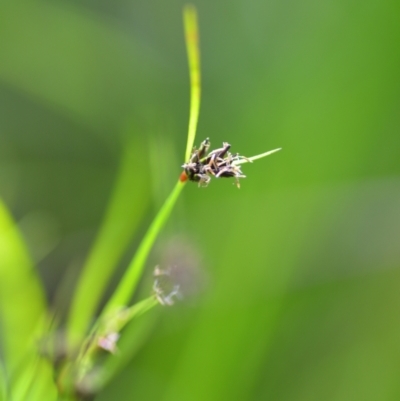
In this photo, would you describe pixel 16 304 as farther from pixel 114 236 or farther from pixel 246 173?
A: pixel 246 173

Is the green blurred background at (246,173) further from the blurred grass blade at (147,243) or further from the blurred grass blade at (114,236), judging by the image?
the blurred grass blade at (147,243)

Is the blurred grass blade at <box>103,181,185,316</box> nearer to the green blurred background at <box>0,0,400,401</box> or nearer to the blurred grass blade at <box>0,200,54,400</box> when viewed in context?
the blurred grass blade at <box>0,200,54,400</box>

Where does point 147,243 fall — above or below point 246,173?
below

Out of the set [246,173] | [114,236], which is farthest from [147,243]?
[246,173]

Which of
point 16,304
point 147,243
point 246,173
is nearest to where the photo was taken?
point 147,243

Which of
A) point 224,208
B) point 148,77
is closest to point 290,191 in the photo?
point 224,208

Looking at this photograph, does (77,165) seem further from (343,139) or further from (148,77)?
(343,139)
